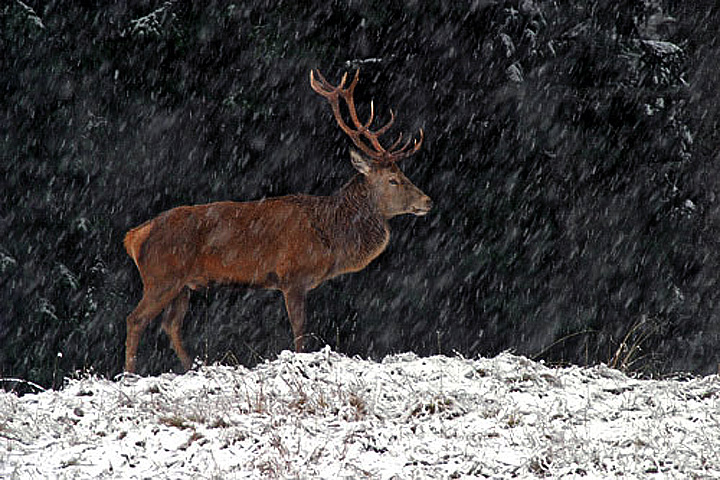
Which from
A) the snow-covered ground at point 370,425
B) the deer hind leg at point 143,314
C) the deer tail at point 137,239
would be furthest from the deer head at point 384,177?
the snow-covered ground at point 370,425

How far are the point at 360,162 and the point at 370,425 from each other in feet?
16.5

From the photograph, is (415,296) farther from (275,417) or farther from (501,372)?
(275,417)

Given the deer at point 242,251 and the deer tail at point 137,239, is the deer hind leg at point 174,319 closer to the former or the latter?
the deer at point 242,251

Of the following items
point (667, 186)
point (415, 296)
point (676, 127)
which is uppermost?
point (676, 127)

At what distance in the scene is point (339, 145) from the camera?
1205 centimetres

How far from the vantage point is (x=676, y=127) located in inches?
469

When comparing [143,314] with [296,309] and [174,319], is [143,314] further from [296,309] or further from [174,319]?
[296,309]

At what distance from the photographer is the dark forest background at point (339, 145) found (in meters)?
11.9

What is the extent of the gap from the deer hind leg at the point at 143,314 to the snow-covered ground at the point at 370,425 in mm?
2293

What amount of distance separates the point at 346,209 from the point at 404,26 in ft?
11.5

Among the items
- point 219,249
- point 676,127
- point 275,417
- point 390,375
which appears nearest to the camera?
point 275,417

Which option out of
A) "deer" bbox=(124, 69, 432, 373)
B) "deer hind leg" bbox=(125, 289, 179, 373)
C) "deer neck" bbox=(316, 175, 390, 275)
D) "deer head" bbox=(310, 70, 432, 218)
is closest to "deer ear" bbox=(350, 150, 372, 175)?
"deer head" bbox=(310, 70, 432, 218)

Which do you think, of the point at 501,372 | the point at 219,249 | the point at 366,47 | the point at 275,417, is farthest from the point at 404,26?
the point at 275,417

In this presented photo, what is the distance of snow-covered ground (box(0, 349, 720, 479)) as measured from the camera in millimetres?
4492
